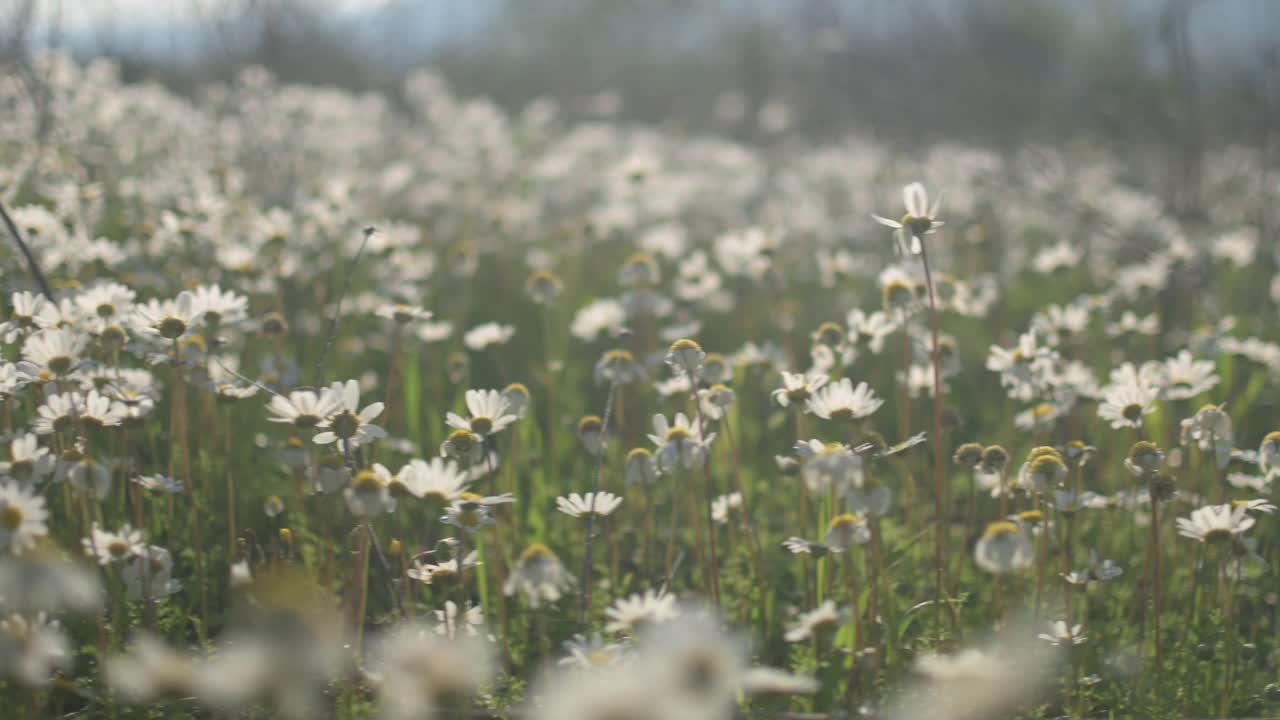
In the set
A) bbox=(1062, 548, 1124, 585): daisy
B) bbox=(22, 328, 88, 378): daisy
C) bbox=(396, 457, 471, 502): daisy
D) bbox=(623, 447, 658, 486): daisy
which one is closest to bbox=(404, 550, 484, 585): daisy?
bbox=(396, 457, 471, 502): daisy

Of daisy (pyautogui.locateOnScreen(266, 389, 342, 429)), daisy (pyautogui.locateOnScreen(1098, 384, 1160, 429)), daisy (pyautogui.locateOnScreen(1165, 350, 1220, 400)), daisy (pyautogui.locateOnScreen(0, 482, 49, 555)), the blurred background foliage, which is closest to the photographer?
daisy (pyautogui.locateOnScreen(0, 482, 49, 555))

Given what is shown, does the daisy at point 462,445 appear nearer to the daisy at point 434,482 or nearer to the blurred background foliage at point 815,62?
the daisy at point 434,482

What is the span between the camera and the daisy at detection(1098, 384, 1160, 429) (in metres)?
2.14

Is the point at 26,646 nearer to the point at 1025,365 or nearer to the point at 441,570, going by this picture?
the point at 441,570

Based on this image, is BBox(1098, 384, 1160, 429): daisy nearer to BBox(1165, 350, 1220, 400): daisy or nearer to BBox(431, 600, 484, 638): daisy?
BBox(1165, 350, 1220, 400): daisy

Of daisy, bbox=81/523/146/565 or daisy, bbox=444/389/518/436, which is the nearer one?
daisy, bbox=81/523/146/565

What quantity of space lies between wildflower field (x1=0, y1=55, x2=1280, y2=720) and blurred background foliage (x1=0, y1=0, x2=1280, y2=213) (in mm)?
865

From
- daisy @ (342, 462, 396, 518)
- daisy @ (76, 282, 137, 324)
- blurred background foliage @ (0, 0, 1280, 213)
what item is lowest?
daisy @ (342, 462, 396, 518)

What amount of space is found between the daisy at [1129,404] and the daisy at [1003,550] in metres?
0.77

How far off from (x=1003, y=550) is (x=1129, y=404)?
0.81 m

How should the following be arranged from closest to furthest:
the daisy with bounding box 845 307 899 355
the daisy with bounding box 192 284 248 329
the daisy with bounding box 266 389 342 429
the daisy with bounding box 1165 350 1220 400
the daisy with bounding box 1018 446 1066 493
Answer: the daisy with bounding box 266 389 342 429 < the daisy with bounding box 1018 446 1066 493 < the daisy with bounding box 192 284 248 329 < the daisy with bounding box 1165 350 1220 400 < the daisy with bounding box 845 307 899 355

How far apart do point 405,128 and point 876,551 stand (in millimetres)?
7833

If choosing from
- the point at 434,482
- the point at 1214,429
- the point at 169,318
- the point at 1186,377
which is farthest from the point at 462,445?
the point at 1186,377

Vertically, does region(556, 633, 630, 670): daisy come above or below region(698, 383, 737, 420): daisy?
below
